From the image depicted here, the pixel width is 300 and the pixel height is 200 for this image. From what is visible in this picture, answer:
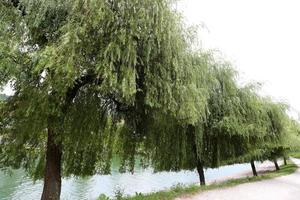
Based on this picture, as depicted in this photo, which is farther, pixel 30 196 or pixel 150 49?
pixel 30 196

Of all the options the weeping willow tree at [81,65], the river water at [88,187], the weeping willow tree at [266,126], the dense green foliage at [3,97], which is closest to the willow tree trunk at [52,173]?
the weeping willow tree at [81,65]

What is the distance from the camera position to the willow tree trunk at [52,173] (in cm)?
947

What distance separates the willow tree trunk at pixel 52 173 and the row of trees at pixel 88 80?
0.03 m

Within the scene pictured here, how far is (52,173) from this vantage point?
9.62 meters

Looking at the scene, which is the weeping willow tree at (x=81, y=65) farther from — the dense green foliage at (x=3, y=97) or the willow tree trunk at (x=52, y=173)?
the dense green foliage at (x=3, y=97)

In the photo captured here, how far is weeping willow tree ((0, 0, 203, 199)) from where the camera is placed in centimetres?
815

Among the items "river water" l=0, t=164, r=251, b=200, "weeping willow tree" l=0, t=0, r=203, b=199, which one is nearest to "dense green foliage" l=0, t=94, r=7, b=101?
"weeping willow tree" l=0, t=0, r=203, b=199

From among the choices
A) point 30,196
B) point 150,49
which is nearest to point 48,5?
point 150,49

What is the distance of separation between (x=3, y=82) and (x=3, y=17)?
160 cm

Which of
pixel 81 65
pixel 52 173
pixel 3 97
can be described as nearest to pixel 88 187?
pixel 52 173

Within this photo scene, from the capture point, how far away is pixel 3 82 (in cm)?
812

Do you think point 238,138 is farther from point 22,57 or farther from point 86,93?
point 22,57

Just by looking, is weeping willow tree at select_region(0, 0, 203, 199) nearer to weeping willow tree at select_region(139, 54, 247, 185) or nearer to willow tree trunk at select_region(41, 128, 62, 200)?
willow tree trunk at select_region(41, 128, 62, 200)

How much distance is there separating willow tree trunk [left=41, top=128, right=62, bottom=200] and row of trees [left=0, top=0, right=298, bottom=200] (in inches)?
1.0
